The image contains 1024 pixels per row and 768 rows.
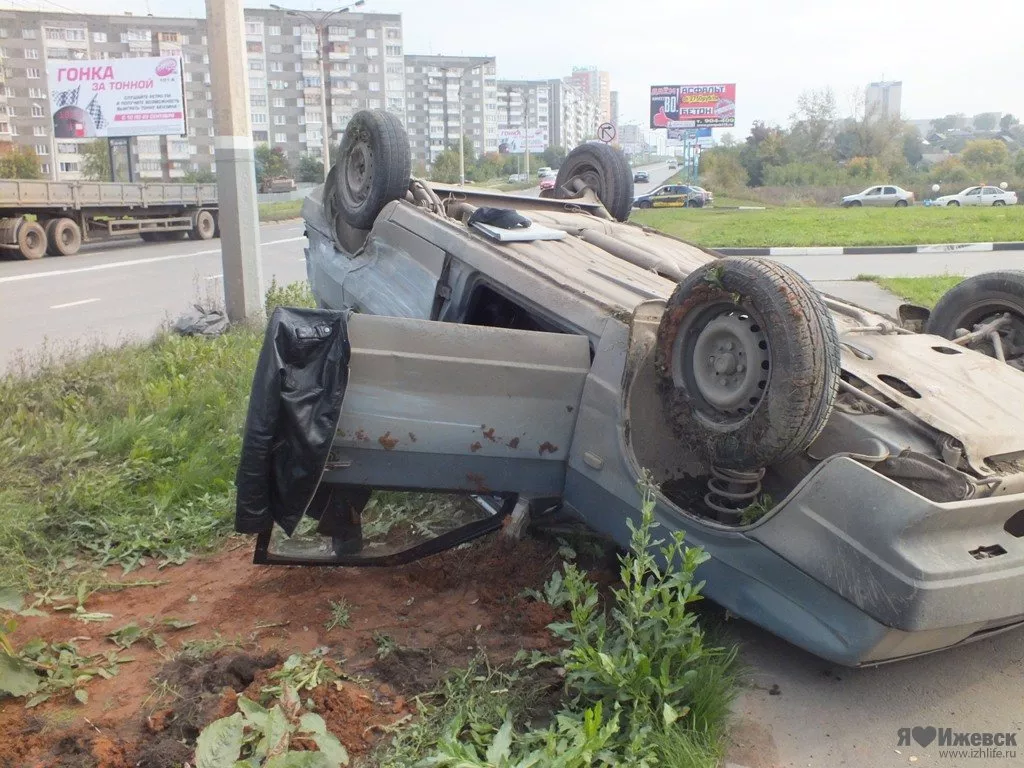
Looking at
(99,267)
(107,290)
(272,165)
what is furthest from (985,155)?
(107,290)

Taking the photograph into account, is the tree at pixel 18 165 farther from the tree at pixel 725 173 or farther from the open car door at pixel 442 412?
the open car door at pixel 442 412

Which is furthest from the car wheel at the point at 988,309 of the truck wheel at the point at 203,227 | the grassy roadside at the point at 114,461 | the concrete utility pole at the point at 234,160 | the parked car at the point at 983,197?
the parked car at the point at 983,197

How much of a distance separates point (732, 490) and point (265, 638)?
5.70 feet

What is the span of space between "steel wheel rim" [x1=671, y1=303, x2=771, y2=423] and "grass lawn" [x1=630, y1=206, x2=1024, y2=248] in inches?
499

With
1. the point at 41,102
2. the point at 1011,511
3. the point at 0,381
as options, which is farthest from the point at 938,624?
the point at 41,102

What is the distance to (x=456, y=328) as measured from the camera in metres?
3.46

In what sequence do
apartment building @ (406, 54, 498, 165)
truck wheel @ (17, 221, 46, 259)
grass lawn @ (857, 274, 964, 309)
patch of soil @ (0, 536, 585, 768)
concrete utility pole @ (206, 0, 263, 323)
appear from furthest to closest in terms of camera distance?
apartment building @ (406, 54, 498, 165) → truck wheel @ (17, 221, 46, 259) → grass lawn @ (857, 274, 964, 309) → concrete utility pole @ (206, 0, 263, 323) → patch of soil @ (0, 536, 585, 768)

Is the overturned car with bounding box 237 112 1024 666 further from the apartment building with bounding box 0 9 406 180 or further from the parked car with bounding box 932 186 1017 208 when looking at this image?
the apartment building with bounding box 0 9 406 180

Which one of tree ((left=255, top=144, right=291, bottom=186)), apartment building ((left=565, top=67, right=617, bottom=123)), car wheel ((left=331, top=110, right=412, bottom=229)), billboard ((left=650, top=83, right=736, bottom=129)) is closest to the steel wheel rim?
car wheel ((left=331, top=110, right=412, bottom=229))

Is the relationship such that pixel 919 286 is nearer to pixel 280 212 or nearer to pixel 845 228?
pixel 845 228

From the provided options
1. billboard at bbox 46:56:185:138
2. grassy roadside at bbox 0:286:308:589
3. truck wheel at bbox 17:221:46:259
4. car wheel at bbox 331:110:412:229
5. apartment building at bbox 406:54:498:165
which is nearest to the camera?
grassy roadside at bbox 0:286:308:589

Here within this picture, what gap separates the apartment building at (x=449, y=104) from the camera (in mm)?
115938

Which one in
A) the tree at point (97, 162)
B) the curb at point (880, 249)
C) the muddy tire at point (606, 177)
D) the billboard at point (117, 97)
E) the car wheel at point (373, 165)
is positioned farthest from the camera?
the tree at point (97, 162)

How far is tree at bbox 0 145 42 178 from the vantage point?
41.4 m
